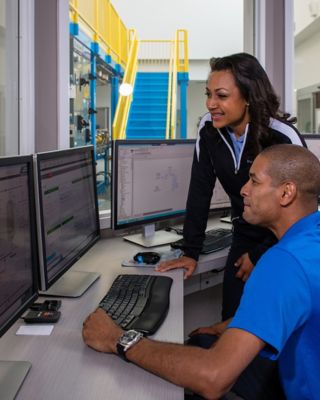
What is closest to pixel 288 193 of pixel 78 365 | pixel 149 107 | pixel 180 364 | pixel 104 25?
pixel 180 364

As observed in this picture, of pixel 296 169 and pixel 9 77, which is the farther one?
pixel 9 77

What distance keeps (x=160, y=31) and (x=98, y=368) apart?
8.86m

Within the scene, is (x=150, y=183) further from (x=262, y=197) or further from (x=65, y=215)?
(x=262, y=197)

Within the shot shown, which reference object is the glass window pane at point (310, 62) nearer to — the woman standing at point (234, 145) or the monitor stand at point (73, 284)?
the woman standing at point (234, 145)

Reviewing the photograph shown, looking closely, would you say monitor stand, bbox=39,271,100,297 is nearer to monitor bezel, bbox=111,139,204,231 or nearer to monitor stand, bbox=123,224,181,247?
monitor bezel, bbox=111,139,204,231

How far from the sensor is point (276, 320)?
33.3 inches

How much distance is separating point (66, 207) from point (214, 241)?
0.91 metres

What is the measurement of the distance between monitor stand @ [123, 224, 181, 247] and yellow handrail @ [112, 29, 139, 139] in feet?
12.2

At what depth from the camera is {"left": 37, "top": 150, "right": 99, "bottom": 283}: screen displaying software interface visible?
1178 mm

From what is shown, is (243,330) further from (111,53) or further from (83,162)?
(111,53)

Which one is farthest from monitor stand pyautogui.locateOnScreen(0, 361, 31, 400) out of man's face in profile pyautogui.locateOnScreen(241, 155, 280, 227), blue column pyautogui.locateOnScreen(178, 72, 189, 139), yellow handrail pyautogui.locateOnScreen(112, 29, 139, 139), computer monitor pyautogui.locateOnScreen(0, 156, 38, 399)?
blue column pyautogui.locateOnScreen(178, 72, 189, 139)

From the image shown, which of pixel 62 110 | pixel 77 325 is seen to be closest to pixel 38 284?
pixel 77 325

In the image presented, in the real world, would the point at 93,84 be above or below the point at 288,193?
above

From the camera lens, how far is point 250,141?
1.68 m
